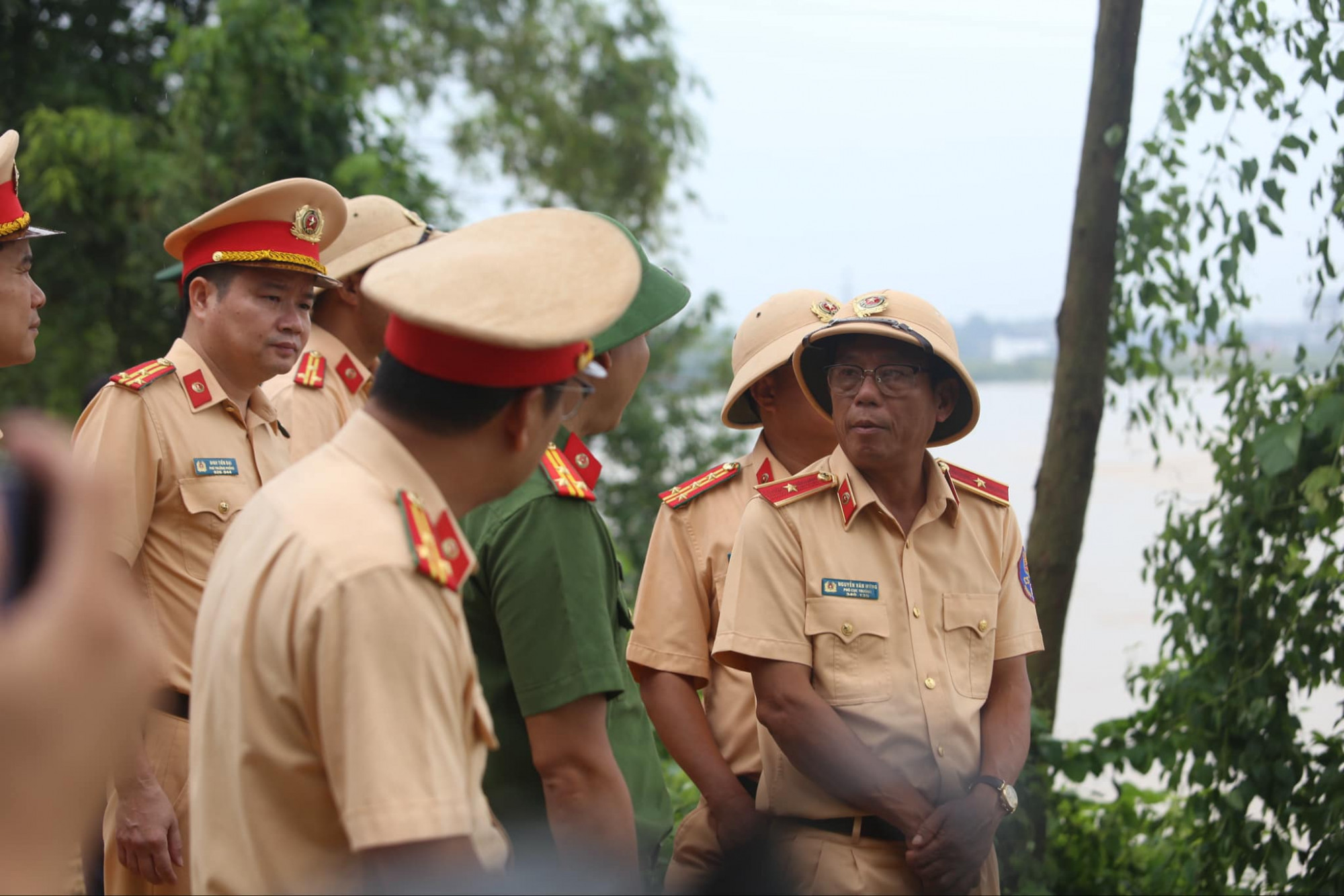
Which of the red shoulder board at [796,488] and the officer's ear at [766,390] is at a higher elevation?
the officer's ear at [766,390]

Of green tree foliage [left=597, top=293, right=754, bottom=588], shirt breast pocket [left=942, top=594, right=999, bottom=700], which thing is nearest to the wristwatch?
shirt breast pocket [left=942, top=594, right=999, bottom=700]

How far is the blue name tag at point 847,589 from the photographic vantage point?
9.34ft

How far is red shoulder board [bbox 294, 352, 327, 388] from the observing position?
4.05 metres

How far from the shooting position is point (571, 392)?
1.88m

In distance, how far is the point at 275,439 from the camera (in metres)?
3.52

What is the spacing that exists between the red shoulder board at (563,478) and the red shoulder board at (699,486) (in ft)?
3.54

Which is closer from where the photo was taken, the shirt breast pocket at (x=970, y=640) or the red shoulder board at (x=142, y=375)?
the shirt breast pocket at (x=970, y=640)

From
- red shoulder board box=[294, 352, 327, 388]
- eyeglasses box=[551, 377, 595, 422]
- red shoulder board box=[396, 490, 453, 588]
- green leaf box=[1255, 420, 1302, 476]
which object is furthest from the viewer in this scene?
red shoulder board box=[294, 352, 327, 388]

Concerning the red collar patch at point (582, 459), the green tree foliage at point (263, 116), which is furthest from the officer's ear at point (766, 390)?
the green tree foliage at point (263, 116)

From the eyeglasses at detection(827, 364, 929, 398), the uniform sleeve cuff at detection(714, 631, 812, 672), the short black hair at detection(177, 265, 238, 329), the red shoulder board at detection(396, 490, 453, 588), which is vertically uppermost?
the short black hair at detection(177, 265, 238, 329)

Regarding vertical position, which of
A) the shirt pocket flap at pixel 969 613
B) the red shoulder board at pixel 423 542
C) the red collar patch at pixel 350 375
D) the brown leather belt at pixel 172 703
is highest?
the red shoulder board at pixel 423 542

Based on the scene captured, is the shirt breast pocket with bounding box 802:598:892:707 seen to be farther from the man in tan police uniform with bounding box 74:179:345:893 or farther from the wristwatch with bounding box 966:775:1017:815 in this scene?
the man in tan police uniform with bounding box 74:179:345:893

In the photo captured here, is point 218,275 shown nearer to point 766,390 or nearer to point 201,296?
point 201,296

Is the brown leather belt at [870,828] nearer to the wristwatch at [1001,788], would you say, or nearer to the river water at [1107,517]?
the wristwatch at [1001,788]
